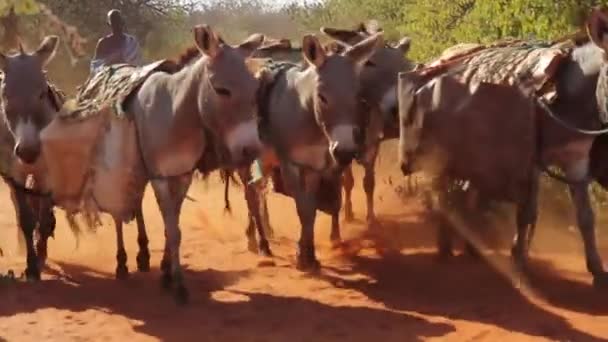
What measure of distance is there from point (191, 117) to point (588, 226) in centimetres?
341

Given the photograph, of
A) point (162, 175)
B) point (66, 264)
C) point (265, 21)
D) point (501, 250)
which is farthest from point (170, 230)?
point (265, 21)

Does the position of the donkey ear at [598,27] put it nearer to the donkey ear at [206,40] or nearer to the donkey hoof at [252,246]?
the donkey ear at [206,40]

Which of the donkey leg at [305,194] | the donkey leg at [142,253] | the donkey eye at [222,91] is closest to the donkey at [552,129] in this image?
the donkey leg at [305,194]

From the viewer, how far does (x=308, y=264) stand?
27.3 ft

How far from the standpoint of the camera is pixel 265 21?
45.5 meters

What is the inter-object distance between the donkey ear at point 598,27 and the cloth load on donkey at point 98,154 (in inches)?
137

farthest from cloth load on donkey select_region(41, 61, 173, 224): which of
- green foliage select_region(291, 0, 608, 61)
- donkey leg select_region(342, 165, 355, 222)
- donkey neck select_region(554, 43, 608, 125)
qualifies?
green foliage select_region(291, 0, 608, 61)

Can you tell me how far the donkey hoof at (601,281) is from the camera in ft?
23.1

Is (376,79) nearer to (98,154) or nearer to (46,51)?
(98,154)

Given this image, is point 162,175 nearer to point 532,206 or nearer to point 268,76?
point 268,76

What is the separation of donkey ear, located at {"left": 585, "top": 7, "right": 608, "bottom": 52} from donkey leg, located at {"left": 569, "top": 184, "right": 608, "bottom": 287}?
131 cm

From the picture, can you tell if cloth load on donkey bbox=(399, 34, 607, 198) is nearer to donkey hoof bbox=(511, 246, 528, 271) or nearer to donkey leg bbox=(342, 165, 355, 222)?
donkey hoof bbox=(511, 246, 528, 271)

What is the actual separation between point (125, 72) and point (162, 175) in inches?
66.1

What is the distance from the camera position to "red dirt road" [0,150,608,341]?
6.40m
